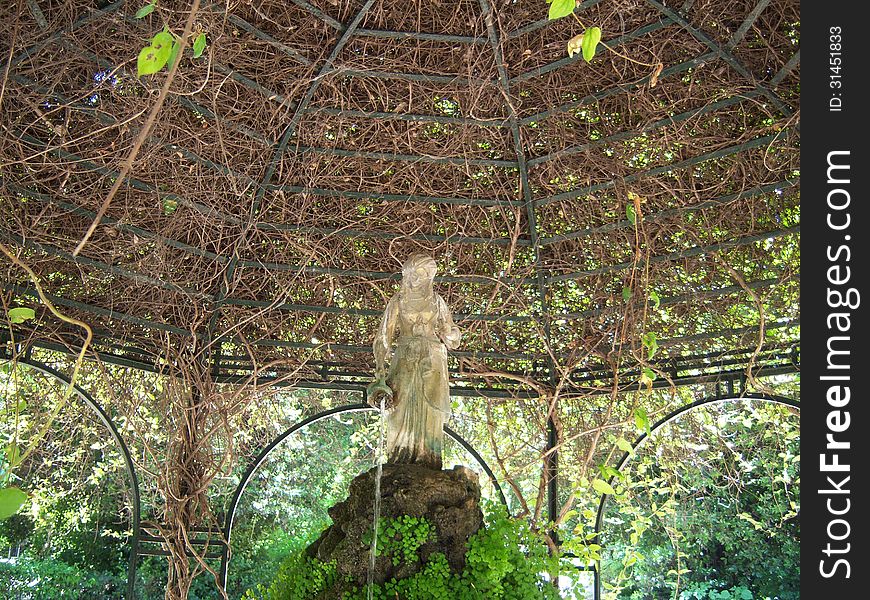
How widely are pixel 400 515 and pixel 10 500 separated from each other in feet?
12.0

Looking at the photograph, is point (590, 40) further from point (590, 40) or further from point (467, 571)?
point (467, 571)

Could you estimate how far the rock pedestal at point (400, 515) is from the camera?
5121 millimetres

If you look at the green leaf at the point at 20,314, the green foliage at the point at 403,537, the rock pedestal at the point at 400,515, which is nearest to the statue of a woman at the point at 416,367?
the rock pedestal at the point at 400,515

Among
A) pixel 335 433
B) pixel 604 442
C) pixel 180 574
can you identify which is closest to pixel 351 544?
pixel 180 574

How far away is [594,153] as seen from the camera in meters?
8.45

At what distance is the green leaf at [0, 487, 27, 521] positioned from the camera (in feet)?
5.61

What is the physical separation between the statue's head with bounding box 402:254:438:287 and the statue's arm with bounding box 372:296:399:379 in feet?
0.79

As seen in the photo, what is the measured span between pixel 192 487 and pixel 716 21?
686 centimetres

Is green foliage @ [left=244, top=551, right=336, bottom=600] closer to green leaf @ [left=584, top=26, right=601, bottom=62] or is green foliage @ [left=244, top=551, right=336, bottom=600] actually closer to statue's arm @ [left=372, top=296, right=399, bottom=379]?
statue's arm @ [left=372, top=296, right=399, bottom=379]

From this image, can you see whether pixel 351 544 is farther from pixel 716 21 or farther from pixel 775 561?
pixel 775 561

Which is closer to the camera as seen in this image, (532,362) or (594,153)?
(594,153)

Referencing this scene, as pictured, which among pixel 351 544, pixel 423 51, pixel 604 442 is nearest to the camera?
pixel 351 544

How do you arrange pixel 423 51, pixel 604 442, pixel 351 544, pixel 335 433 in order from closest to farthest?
pixel 351 544 → pixel 423 51 → pixel 604 442 → pixel 335 433

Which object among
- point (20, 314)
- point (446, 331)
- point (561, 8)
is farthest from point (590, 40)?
point (446, 331)
